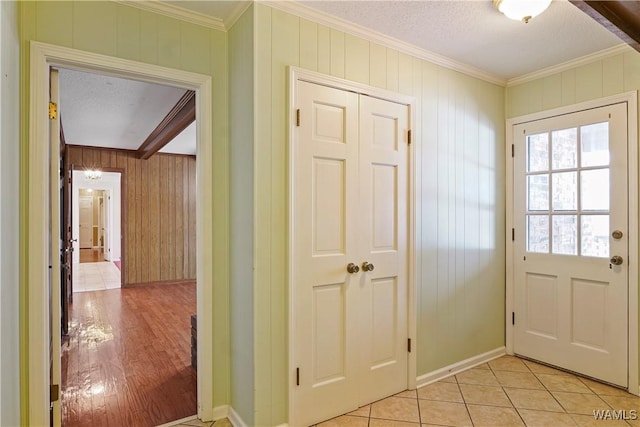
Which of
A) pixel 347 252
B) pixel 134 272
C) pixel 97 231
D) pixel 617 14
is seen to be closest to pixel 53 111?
pixel 347 252

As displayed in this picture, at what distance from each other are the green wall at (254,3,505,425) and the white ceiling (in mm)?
123

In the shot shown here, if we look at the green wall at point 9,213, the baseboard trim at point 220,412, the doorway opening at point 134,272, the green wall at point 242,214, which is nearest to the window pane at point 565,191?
the green wall at point 242,214

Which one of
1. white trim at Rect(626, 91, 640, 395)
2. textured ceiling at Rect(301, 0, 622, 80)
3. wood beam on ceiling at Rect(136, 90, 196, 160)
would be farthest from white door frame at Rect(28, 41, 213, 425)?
white trim at Rect(626, 91, 640, 395)

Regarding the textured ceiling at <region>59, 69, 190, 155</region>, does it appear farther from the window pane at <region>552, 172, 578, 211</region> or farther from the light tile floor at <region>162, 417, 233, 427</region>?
the window pane at <region>552, 172, 578, 211</region>

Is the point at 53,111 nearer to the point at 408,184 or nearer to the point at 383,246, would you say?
the point at 383,246

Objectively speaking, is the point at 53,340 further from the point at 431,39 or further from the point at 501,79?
the point at 501,79

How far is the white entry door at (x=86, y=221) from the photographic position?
12602 millimetres

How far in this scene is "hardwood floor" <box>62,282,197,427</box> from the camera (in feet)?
7.70

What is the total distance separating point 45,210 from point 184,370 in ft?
5.86

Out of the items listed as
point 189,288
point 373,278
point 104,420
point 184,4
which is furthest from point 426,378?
point 189,288

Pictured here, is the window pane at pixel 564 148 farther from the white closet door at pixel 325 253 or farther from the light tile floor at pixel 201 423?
the light tile floor at pixel 201 423

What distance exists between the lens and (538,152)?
3121 millimetres

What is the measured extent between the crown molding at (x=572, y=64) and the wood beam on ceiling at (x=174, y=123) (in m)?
2.83

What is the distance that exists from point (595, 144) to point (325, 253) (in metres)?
2.30
